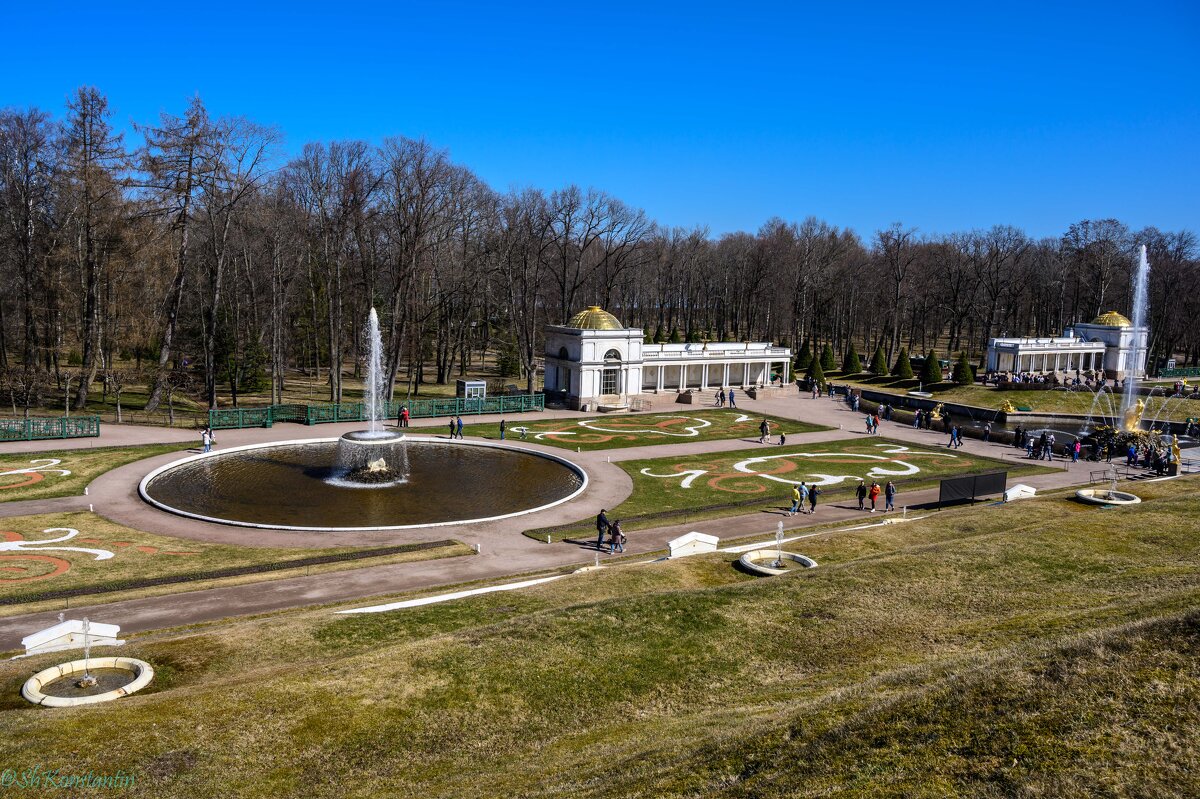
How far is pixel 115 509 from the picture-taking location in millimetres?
31391

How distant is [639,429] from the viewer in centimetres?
5378

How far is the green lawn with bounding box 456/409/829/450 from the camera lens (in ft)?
162

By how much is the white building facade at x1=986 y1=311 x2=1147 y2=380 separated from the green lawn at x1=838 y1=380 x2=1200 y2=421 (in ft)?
27.4

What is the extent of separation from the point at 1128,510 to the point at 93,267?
180 ft

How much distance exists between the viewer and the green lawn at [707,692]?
382 inches

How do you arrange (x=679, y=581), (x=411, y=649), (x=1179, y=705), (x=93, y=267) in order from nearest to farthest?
1. (x=1179, y=705)
2. (x=411, y=649)
3. (x=679, y=581)
4. (x=93, y=267)

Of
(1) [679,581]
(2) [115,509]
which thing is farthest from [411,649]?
(2) [115,509]

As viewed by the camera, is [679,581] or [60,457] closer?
[679,581]

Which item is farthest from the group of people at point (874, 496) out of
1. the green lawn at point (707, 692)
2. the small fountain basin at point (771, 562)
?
the green lawn at point (707, 692)

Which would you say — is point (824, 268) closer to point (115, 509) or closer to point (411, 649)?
point (115, 509)

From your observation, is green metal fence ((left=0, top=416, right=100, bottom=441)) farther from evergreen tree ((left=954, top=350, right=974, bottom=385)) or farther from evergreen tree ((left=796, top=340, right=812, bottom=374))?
evergreen tree ((left=954, top=350, right=974, bottom=385))

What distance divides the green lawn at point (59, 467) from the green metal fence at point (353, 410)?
6.07 meters

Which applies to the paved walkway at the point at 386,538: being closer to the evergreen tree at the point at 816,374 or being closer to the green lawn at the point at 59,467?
the green lawn at the point at 59,467

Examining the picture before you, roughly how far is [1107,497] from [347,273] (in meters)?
60.5
